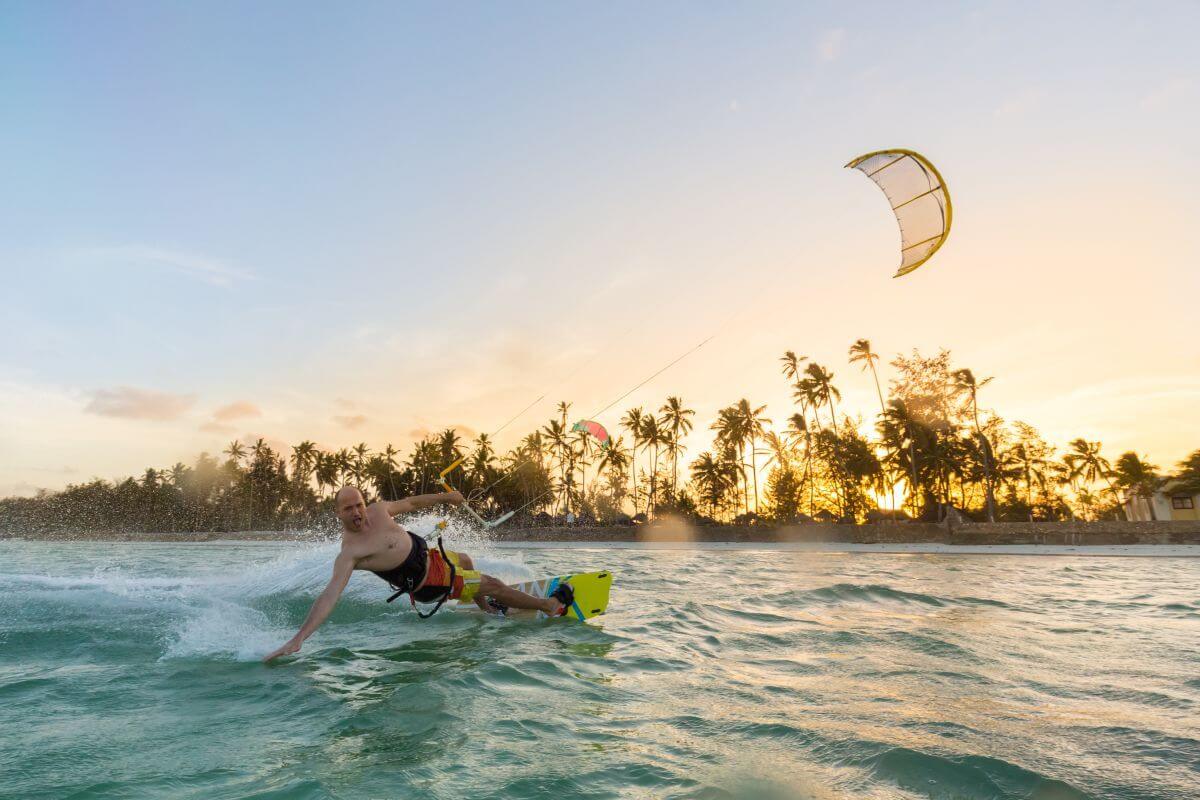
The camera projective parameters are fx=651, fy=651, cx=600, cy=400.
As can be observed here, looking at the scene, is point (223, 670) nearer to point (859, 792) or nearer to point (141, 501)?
point (859, 792)

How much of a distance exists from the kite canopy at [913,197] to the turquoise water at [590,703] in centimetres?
660

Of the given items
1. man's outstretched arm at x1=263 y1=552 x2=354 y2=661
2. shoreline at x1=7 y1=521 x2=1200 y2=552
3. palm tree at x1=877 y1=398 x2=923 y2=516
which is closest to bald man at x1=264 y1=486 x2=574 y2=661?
man's outstretched arm at x1=263 y1=552 x2=354 y2=661

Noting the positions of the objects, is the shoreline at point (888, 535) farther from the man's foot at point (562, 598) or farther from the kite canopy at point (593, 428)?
the man's foot at point (562, 598)

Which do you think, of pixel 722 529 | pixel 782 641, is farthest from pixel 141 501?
pixel 782 641

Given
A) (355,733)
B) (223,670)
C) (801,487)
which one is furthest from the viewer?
(801,487)

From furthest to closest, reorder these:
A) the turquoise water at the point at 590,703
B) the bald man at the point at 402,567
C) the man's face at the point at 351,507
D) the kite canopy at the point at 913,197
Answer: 1. the kite canopy at the point at 913,197
2. the man's face at the point at 351,507
3. the bald man at the point at 402,567
4. the turquoise water at the point at 590,703

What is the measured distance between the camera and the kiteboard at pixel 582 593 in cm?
897

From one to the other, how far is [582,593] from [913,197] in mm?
9451

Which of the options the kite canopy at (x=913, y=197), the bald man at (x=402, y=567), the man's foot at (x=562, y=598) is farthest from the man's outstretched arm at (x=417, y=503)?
the kite canopy at (x=913, y=197)

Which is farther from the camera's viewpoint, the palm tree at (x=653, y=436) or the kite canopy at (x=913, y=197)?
the palm tree at (x=653, y=436)

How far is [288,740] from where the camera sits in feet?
12.9

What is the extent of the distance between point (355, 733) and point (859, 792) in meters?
2.96

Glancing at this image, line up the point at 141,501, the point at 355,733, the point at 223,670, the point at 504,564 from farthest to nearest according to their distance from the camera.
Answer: the point at 141,501 < the point at 504,564 < the point at 223,670 < the point at 355,733

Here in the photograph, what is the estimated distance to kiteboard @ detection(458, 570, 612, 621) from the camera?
897 centimetres
